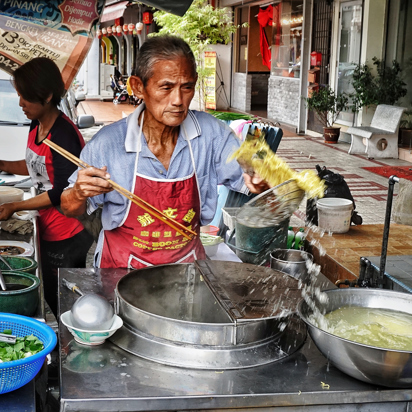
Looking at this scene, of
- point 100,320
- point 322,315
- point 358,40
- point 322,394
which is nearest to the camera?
point 322,394

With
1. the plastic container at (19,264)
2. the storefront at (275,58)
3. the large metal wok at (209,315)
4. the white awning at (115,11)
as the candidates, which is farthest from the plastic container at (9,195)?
the white awning at (115,11)

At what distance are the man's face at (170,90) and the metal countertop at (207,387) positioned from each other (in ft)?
3.58

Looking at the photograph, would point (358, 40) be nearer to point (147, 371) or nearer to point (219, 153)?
point (219, 153)

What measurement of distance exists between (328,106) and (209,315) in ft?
37.5

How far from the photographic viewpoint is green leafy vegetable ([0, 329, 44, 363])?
1858 millimetres

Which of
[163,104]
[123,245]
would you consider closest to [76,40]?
[163,104]

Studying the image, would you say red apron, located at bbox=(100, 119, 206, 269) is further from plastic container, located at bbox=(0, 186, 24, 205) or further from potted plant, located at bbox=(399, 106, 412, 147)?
potted plant, located at bbox=(399, 106, 412, 147)

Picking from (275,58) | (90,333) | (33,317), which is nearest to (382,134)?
(275,58)

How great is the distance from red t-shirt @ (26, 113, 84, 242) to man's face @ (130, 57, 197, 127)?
44.9 inches

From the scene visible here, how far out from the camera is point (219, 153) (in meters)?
2.79

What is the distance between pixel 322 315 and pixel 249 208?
1.67 feet

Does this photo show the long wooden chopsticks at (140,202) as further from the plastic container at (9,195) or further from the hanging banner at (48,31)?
the plastic container at (9,195)

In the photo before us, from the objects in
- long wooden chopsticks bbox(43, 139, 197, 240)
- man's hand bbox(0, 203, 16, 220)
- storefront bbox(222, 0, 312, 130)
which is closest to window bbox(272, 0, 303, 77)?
storefront bbox(222, 0, 312, 130)

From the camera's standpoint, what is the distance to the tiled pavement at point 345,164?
307 inches
